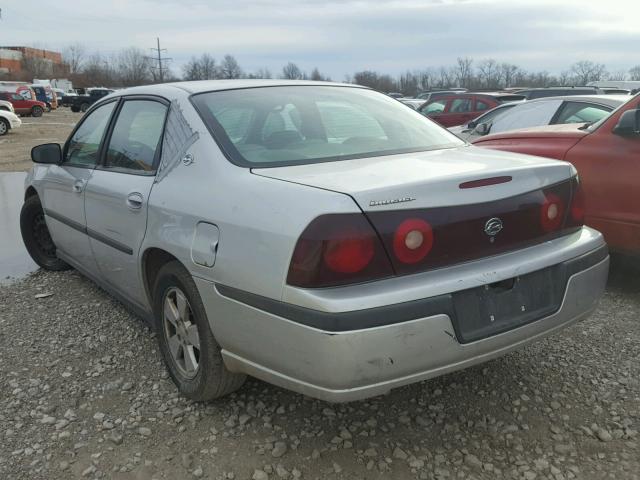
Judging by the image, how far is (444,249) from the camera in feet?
7.00

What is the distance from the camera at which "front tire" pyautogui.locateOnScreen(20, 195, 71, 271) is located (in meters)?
4.87

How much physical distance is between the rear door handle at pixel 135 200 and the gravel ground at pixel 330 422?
910 millimetres

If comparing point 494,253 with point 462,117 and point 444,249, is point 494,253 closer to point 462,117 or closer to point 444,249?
point 444,249

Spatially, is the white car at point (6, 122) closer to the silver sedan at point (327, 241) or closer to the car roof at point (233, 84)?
the silver sedan at point (327, 241)

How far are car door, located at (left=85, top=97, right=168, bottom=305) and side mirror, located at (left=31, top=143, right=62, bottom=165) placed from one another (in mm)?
761

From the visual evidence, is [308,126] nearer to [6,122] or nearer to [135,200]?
[135,200]

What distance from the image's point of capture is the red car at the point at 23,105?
29.4m

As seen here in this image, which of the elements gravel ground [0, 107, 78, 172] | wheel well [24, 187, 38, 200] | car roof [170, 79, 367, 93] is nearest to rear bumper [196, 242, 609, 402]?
car roof [170, 79, 367, 93]

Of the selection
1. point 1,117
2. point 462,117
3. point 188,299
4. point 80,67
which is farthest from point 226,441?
point 80,67

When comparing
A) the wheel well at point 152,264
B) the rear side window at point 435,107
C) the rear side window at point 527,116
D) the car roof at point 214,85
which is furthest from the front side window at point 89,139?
the rear side window at point 435,107

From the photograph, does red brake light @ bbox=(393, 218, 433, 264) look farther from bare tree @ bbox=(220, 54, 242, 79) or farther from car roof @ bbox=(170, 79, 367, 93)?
bare tree @ bbox=(220, 54, 242, 79)

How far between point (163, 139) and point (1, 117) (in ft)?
65.4

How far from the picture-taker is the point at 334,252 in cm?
198

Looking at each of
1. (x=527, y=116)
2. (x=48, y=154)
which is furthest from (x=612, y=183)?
(x=48, y=154)
